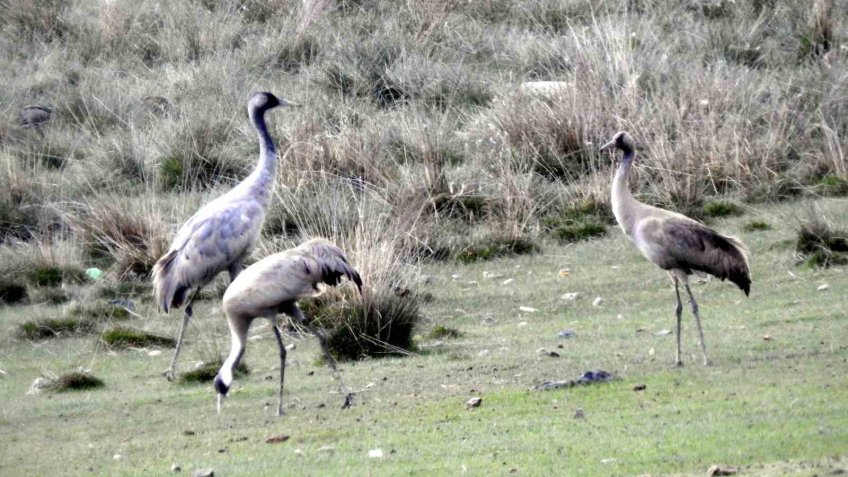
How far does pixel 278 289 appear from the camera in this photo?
959cm

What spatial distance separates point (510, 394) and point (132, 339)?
462 cm

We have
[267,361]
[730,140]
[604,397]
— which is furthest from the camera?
[730,140]

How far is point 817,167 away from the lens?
1574cm

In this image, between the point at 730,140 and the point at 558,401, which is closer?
the point at 558,401

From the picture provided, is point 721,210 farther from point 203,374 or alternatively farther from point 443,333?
point 203,374

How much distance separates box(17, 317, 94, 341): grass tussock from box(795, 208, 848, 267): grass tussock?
6.62 metres

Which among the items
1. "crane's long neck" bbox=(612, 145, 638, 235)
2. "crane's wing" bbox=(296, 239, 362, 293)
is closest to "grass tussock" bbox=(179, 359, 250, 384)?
"crane's wing" bbox=(296, 239, 362, 293)

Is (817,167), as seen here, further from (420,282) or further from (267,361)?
(267,361)

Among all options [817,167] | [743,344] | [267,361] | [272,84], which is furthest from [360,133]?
[743,344]

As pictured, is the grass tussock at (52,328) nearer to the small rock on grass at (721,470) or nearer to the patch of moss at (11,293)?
the patch of moss at (11,293)

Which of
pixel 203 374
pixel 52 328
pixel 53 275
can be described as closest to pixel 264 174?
pixel 203 374

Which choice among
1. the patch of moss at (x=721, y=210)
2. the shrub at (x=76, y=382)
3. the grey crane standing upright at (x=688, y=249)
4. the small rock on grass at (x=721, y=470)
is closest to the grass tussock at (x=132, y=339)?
the shrub at (x=76, y=382)

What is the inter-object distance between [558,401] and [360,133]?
9.45 meters

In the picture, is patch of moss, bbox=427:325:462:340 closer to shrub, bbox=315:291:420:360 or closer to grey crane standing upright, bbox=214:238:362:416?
shrub, bbox=315:291:420:360
